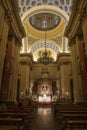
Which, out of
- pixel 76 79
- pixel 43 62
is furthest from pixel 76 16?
pixel 43 62

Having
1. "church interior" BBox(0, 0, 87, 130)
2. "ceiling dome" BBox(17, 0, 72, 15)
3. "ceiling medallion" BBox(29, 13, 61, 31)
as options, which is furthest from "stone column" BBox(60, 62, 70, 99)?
"ceiling dome" BBox(17, 0, 72, 15)

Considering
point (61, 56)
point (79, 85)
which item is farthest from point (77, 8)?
point (61, 56)

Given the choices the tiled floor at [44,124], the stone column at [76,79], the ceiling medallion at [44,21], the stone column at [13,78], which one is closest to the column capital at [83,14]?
the stone column at [76,79]

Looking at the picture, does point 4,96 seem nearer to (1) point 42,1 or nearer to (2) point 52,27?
(1) point 42,1

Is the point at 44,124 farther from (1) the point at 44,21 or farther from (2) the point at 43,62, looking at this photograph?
(1) the point at 44,21

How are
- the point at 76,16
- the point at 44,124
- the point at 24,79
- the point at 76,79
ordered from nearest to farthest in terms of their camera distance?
the point at 44,124, the point at 76,16, the point at 76,79, the point at 24,79

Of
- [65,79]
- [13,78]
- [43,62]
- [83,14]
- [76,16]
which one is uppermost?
[76,16]

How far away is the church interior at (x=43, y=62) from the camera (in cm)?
758

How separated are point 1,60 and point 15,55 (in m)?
4.10

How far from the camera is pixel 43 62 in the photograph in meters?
19.1

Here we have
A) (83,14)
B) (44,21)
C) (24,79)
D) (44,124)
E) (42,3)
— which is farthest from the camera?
(44,21)

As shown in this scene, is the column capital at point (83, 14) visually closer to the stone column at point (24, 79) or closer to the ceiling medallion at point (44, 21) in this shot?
the stone column at point (24, 79)

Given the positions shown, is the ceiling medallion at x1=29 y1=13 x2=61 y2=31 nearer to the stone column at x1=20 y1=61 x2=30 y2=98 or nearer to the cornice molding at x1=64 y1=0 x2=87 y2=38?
the stone column at x1=20 y1=61 x2=30 y2=98

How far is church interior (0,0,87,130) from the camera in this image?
24.9 ft
